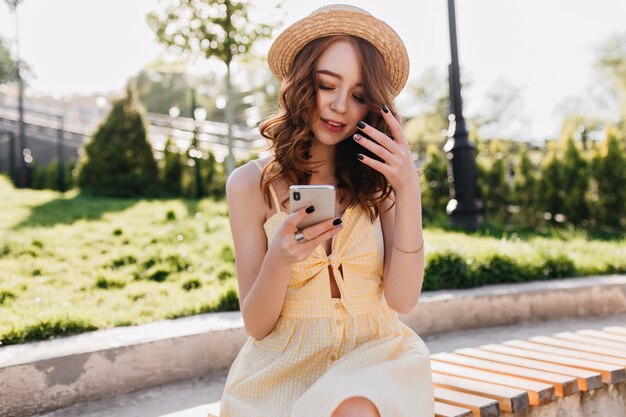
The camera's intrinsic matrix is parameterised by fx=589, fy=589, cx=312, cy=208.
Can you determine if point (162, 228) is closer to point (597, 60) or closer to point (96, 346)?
point (96, 346)

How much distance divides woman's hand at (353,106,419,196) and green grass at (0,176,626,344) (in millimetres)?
2552

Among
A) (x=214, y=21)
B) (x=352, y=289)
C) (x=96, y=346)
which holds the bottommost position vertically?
(x=96, y=346)

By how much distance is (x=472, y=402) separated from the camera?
2.52 m

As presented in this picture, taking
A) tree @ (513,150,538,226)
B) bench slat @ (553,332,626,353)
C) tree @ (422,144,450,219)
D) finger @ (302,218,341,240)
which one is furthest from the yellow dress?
tree @ (513,150,538,226)

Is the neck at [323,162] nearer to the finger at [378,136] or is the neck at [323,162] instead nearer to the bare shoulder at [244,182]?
the bare shoulder at [244,182]

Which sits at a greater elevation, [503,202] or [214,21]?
[214,21]

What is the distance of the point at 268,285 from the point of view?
2061 millimetres

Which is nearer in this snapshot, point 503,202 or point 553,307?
point 553,307

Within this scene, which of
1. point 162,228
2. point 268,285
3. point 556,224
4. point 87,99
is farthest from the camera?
point 87,99

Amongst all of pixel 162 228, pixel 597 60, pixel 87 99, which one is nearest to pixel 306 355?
pixel 162 228

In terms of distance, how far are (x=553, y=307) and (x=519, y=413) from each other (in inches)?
110

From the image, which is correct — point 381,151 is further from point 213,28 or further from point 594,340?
point 213,28

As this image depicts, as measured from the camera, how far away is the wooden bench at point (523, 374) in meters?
2.56

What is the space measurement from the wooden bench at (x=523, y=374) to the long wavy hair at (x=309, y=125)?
3.12 feet
